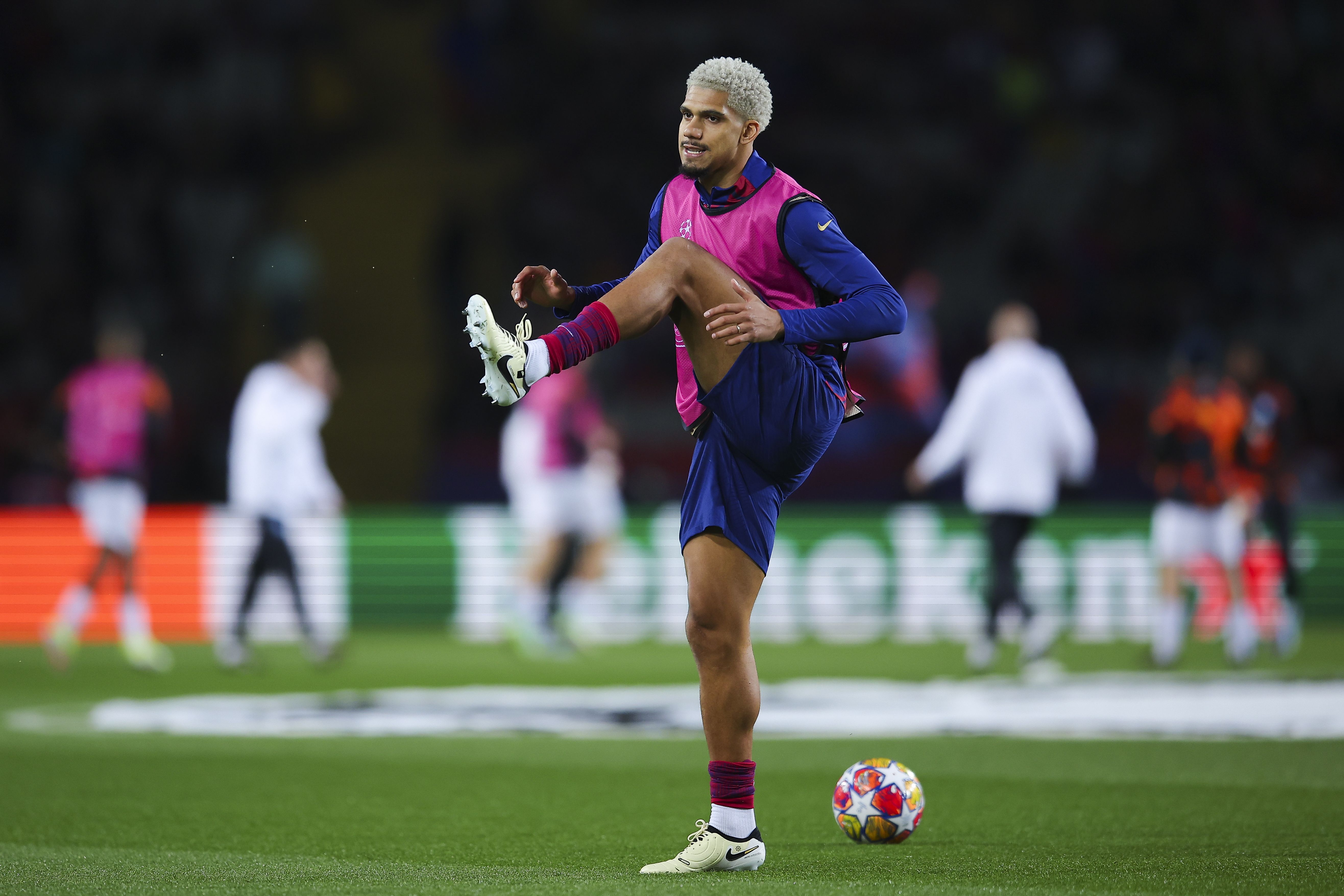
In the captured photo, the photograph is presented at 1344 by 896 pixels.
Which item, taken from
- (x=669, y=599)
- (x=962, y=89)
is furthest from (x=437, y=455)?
(x=962, y=89)

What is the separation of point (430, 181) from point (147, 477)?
6001 millimetres

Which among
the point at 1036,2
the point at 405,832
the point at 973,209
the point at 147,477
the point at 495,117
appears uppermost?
the point at 1036,2

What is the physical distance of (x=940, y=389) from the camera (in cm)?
2002

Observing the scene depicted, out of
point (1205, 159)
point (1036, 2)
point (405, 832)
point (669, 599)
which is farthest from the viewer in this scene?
point (1036, 2)

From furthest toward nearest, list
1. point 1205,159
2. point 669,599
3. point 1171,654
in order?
point 1205,159 → point 669,599 → point 1171,654

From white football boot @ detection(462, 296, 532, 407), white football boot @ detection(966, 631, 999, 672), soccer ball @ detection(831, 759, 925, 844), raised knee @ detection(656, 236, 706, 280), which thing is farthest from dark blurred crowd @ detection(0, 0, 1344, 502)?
white football boot @ detection(462, 296, 532, 407)

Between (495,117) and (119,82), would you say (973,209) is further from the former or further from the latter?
(119,82)

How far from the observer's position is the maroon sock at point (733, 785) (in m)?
4.72

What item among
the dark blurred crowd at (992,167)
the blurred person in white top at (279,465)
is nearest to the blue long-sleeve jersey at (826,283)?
the blurred person in white top at (279,465)

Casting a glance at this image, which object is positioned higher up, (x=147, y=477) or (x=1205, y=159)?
(x=1205, y=159)

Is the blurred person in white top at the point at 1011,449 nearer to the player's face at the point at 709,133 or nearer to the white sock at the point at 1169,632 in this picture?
the white sock at the point at 1169,632

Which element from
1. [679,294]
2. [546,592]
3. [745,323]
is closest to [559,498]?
[546,592]

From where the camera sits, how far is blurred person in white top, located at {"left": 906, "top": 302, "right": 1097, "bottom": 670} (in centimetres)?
1134

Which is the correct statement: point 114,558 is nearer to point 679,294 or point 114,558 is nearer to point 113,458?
point 113,458
